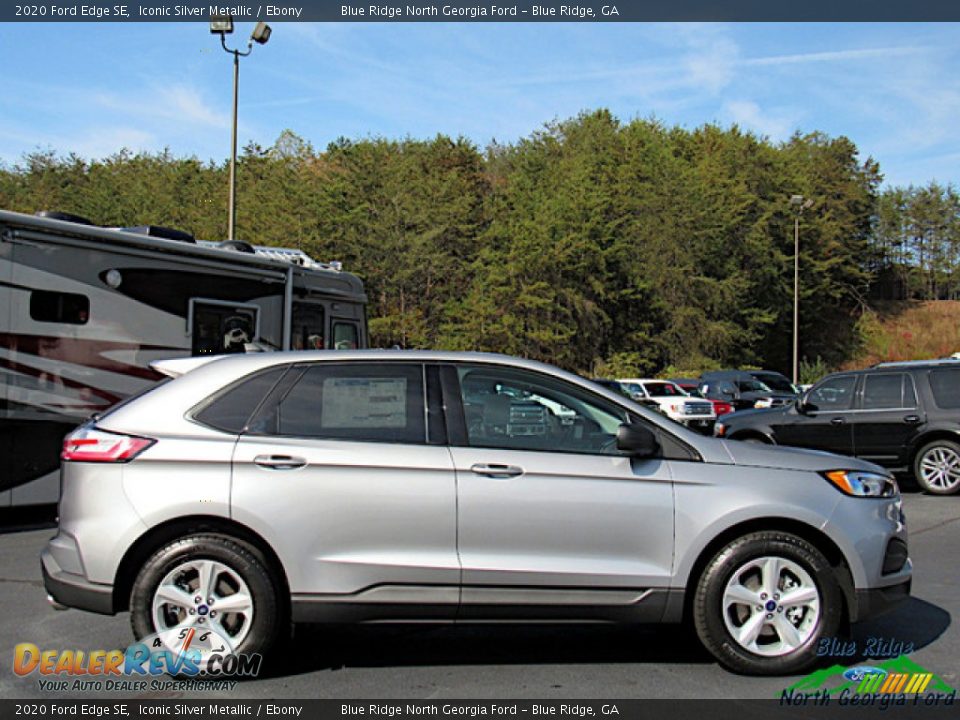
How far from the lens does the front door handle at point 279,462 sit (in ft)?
15.3

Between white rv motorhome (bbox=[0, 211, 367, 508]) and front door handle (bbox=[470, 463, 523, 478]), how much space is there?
605 cm

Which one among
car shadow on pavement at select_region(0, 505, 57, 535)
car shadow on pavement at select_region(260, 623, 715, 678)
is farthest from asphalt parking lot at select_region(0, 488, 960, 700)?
car shadow on pavement at select_region(0, 505, 57, 535)

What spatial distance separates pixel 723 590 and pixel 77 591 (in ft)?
10.7

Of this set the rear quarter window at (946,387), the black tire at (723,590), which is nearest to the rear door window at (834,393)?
the rear quarter window at (946,387)

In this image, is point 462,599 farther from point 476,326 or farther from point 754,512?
point 476,326

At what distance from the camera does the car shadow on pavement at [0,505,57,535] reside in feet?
29.9

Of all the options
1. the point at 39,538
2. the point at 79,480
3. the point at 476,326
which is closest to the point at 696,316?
the point at 476,326

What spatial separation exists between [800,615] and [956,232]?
99.5 m

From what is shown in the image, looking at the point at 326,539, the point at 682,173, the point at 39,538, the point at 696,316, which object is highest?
the point at 682,173

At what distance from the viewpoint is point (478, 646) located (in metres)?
5.39

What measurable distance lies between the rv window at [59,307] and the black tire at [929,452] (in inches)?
410

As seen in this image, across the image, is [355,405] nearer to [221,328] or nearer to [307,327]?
[221,328]

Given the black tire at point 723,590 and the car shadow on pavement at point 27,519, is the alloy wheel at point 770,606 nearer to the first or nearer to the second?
the black tire at point 723,590

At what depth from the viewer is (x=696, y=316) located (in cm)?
5184
